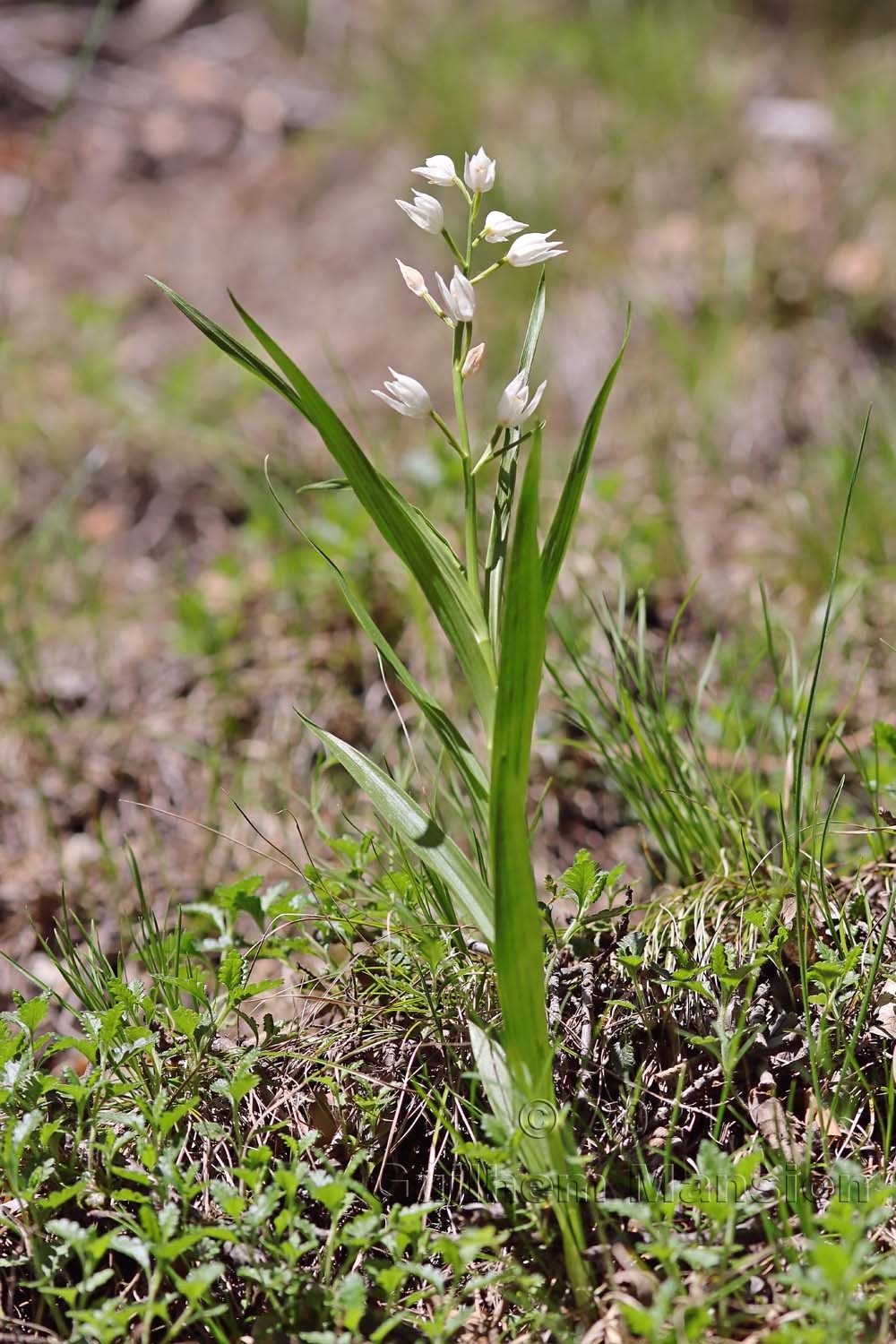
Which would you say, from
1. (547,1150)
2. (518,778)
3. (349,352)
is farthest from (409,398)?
(349,352)

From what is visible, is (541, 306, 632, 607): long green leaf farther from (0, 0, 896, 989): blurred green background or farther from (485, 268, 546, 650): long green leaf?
(0, 0, 896, 989): blurred green background

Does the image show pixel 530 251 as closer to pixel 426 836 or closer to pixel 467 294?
pixel 467 294

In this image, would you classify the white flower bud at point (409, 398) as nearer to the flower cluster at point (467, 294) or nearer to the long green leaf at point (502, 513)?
the flower cluster at point (467, 294)

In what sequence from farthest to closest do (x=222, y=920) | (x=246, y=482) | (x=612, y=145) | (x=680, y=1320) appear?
(x=612, y=145)
(x=246, y=482)
(x=222, y=920)
(x=680, y=1320)

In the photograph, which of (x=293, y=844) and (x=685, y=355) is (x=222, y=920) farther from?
(x=685, y=355)

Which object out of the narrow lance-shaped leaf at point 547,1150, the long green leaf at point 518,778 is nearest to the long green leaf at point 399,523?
the long green leaf at point 518,778

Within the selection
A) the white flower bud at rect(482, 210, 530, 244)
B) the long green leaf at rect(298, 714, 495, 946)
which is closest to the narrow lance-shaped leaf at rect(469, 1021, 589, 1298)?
the long green leaf at rect(298, 714, 495, 946)

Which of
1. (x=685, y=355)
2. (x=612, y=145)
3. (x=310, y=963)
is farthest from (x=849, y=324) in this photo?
(x=310, y=963)

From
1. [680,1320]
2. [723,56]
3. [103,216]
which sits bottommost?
[680,1320]
